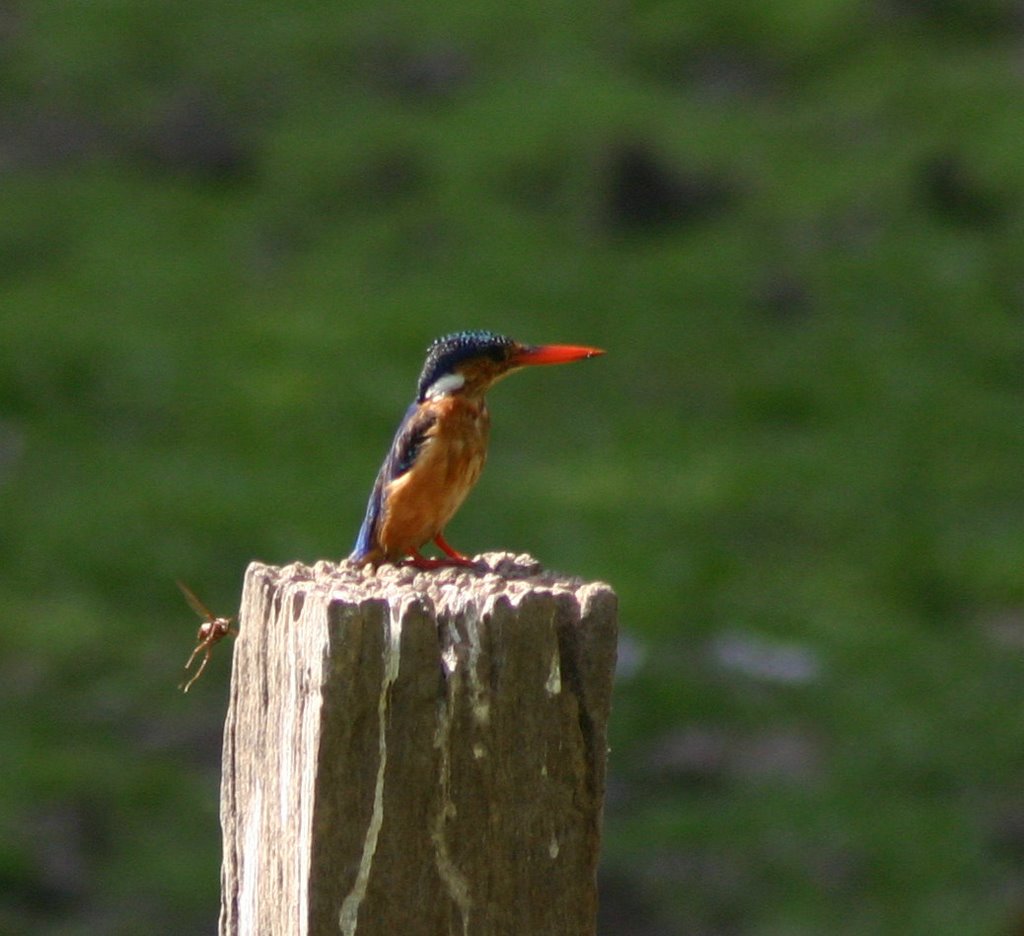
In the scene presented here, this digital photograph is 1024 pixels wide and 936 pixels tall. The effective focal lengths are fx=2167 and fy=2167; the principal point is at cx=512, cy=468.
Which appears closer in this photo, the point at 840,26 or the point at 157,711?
the point at 157,711

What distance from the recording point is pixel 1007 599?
833 cm

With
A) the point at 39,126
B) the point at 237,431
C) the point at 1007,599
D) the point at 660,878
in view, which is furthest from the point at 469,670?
the point at 39,126

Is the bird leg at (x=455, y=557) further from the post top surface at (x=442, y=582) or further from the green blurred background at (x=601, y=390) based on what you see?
the green blurred background at (x=601, y=390)

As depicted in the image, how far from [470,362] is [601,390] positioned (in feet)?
18.9

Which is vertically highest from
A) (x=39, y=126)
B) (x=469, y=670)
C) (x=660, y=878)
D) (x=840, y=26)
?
(x=840, y=26)

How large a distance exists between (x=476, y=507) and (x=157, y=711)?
1.77 m

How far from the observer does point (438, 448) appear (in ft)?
13.4

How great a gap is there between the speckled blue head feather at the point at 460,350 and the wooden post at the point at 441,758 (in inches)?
67.7

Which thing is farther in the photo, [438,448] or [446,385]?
[446,385]

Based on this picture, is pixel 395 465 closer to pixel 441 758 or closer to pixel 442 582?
pixel 442 582

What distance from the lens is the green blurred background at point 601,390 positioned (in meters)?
6.91

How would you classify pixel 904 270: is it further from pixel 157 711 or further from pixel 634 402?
pixel 157 711

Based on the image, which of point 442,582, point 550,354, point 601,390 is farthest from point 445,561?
point 601,390

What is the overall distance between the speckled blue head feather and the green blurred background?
2591 mm
